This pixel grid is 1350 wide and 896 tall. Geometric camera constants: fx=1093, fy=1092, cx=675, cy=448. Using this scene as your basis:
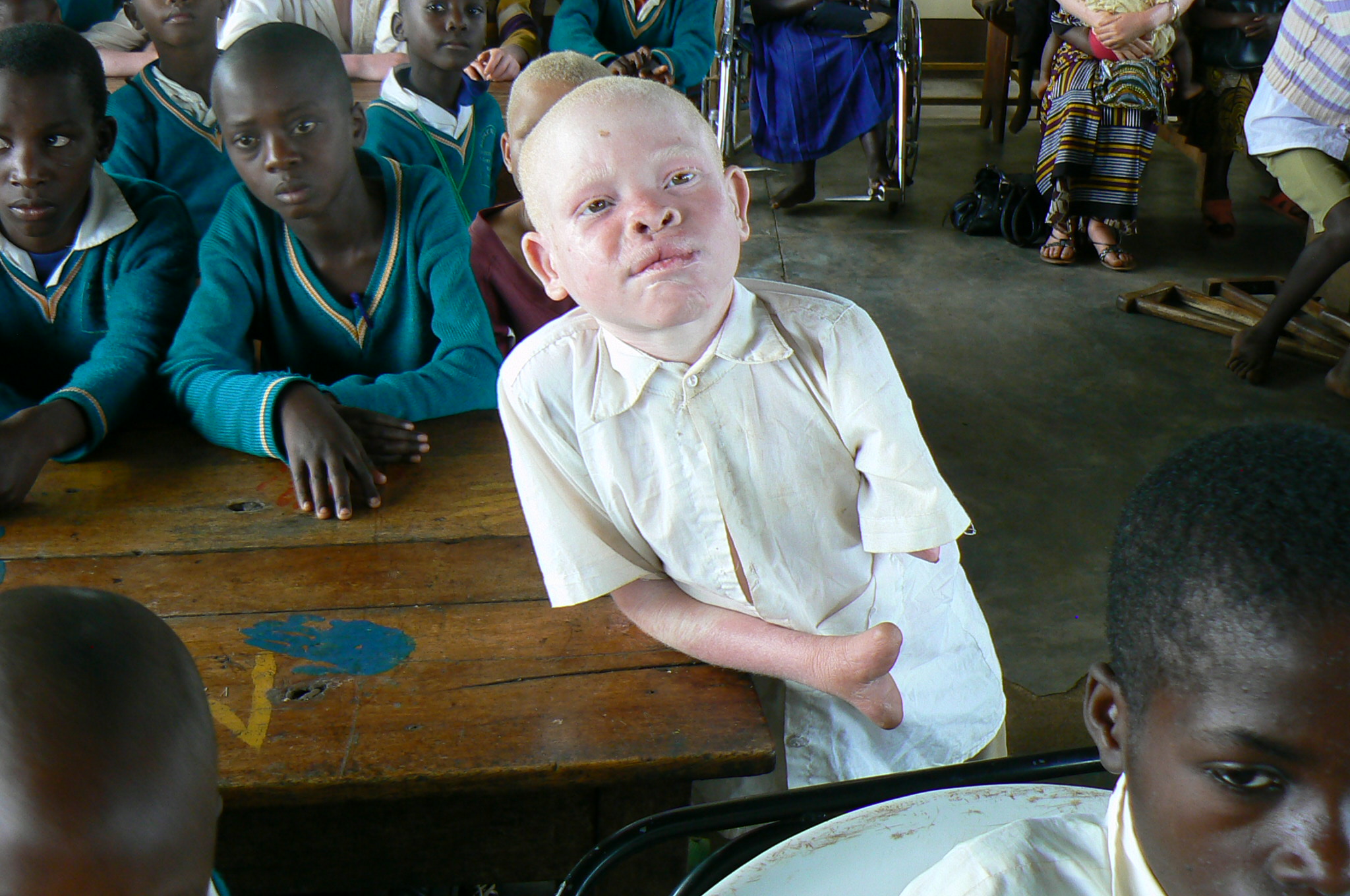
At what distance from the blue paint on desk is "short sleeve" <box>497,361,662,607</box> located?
17cm

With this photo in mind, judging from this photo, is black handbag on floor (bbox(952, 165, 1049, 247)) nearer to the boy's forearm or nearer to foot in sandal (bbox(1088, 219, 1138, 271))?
foot in sandal (bbox(1088, 219, 1138, 271))

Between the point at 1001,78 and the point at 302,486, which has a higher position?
the point at 302,486

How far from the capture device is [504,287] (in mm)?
1894

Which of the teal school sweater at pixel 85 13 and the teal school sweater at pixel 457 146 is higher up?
the teal school sweater at pixel 85 13

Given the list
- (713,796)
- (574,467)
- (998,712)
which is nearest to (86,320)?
(574,467)

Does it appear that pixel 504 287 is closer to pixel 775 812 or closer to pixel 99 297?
pixel 99 297

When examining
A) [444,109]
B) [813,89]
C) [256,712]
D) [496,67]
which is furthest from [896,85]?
[256,712]

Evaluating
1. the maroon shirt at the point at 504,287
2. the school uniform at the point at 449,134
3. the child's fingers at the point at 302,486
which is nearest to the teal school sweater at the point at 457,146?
the school uniform at the point at 449,134

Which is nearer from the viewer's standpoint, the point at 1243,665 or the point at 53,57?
the point at 1243,665

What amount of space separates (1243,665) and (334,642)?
33.1 inches

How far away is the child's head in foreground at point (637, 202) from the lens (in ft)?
3.18

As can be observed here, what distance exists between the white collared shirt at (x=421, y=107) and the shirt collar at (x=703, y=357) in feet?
5.40

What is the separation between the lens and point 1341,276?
3.60 m

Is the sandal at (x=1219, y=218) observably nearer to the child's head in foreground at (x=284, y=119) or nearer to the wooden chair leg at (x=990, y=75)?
the wooden chair leg at (x=990, y=75)
